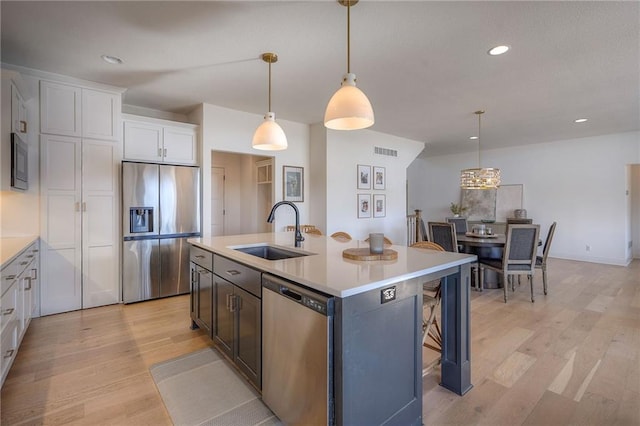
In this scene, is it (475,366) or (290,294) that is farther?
(475,366)

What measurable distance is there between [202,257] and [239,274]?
799 mm

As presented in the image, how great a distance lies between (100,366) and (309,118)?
4.17 meters

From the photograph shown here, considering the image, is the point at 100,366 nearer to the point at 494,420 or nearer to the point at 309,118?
the point at 494,420

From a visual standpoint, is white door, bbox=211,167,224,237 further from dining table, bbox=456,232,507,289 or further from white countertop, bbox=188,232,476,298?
dining table, bbox=456,232,507,289

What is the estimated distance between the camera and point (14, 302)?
2266mm

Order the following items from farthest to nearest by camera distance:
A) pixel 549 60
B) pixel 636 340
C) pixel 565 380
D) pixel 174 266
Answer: pixel 174 266 → pixel 549 60 → pixel 636 340 → pixel 565 380

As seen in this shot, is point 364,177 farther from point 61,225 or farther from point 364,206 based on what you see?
point 61,225

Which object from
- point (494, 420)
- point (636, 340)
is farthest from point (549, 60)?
point (494, 420)

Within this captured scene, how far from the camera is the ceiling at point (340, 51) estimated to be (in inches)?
88.7

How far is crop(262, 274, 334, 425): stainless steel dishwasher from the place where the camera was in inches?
54.4

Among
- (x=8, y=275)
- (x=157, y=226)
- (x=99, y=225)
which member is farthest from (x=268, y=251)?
(x=99, y=225)

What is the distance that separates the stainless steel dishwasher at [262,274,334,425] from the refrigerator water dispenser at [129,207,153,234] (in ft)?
9.12

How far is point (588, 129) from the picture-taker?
19.1 ft

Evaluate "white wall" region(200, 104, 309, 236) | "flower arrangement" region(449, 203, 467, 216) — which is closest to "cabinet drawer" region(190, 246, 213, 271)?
"white wall" region(200, 104, 309, 236)
